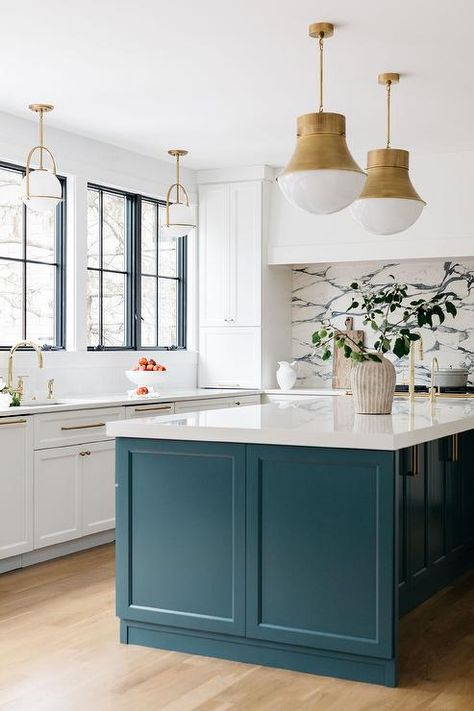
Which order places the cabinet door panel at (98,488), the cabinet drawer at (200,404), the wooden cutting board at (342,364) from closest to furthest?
the cabinet door panel at (98,488) → the cabinet drawer at (200,404) → the wooden cutting board at (342,364)

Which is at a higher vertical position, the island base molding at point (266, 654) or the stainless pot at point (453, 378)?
the stainless pot at point (453, 378)

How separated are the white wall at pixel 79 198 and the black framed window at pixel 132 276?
0.16 metres

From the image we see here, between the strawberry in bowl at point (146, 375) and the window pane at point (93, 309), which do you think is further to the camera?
the window pane at point (93, 309)

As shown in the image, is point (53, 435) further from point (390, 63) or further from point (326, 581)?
point (390, 63)

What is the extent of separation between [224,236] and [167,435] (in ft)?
13.5

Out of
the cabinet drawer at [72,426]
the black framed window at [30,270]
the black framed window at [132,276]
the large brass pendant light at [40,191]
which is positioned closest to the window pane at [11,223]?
the black framed window at [30,270]

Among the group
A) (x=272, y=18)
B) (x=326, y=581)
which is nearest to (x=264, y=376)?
(x=272, y=18)

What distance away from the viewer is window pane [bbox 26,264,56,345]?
6.18 m

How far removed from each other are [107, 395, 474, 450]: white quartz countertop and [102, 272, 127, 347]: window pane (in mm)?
2736

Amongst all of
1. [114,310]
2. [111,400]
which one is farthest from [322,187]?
[114,310]

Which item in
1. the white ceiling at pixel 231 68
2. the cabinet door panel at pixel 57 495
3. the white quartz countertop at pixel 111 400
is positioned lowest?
the cabinet door panel at pixel 57 495

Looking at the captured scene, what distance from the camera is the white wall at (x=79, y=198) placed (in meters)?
5.90

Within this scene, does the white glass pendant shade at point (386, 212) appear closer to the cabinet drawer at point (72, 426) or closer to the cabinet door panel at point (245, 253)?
the cabinet drawer at point (72, 426)

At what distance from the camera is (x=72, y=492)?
543 centimetres
